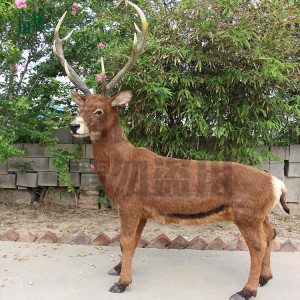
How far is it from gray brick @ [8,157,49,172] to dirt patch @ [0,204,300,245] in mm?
551

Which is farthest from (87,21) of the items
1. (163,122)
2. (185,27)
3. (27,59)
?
(163,122)

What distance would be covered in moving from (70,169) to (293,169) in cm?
315

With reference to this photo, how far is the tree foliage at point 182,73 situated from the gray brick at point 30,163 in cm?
33

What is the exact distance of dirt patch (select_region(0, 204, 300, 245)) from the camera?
14.7 ft

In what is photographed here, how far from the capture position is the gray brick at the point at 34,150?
5.23 metres

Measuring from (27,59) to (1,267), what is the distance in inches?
120

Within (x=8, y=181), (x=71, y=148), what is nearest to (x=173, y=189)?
(x=71, y=148)

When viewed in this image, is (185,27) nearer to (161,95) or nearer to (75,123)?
(161,95)

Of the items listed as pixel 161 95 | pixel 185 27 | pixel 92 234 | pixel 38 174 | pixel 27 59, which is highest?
pixel 185 27

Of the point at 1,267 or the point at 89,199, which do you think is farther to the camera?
the point at 89,199

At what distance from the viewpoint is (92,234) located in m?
4.40

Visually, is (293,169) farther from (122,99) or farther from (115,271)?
(122,99)

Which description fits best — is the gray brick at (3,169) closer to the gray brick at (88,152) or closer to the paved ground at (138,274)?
the gray brick at (88,152)

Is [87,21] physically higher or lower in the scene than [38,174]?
higher
